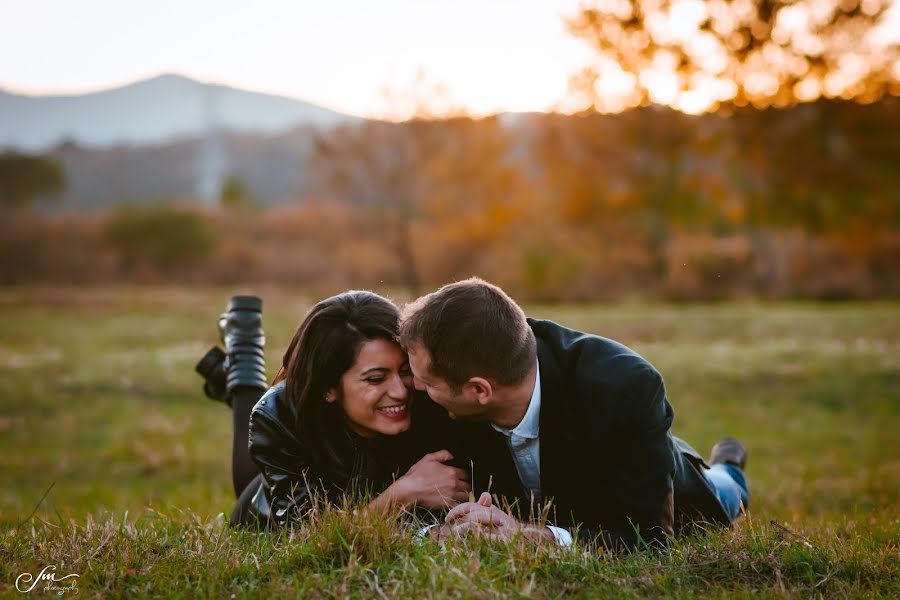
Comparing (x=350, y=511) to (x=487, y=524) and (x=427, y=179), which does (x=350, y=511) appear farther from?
(x=427, y=179)

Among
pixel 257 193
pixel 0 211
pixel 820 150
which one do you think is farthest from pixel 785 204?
pixel 257 193

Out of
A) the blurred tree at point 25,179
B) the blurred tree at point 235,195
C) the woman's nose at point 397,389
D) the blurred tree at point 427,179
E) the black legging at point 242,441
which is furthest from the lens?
the blurred tree at point 235,195

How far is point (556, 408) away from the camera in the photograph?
3.93 meters

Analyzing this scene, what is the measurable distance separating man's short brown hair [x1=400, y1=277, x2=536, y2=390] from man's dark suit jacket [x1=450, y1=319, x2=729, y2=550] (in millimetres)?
256

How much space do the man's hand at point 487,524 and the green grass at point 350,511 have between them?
0.12 meters

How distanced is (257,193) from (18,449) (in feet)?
185

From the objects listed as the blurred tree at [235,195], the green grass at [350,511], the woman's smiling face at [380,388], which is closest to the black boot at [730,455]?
the green grass at [350,511]

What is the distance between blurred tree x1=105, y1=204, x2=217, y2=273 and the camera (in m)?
37.0

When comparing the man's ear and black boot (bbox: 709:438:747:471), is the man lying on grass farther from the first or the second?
black boot (bbox: 709:438:747:471)

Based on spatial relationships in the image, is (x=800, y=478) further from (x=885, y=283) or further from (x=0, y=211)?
(x=0, y=211)

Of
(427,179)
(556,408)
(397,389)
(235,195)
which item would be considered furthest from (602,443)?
(235,195)

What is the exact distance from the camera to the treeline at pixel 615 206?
87.5 ft

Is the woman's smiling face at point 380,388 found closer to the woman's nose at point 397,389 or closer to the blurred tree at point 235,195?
the woman's nose at point 397,389

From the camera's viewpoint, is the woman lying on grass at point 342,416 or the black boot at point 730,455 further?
the black boot at point 730,455
